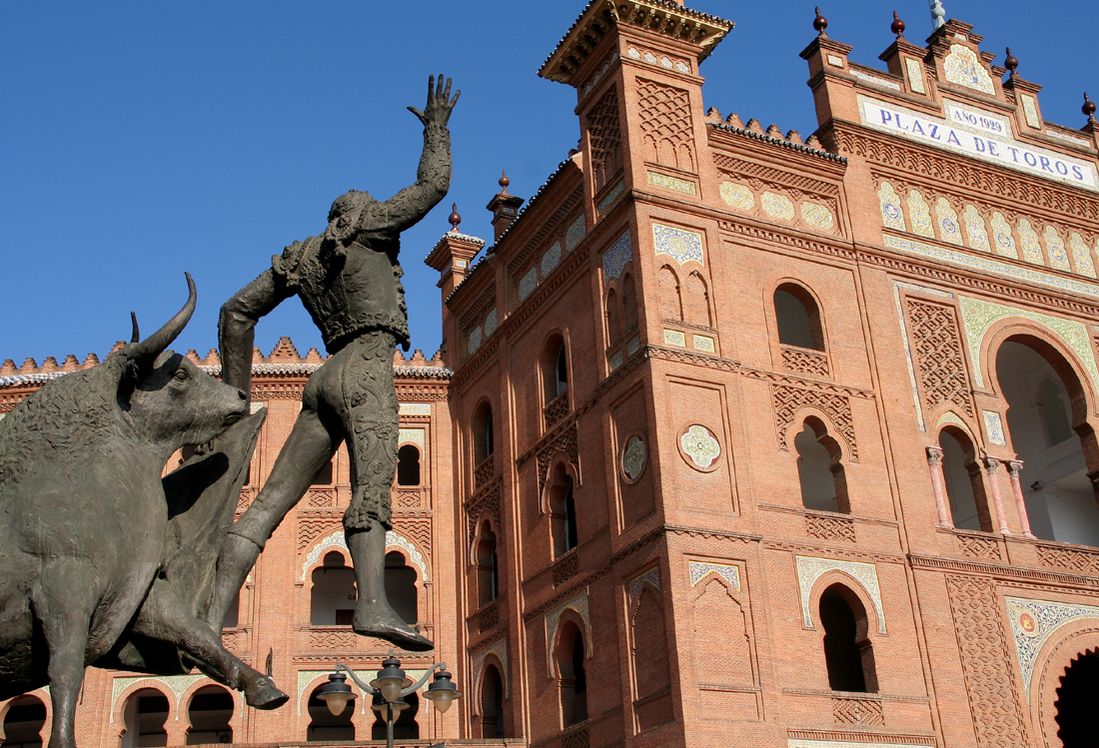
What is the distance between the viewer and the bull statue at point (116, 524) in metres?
3.45

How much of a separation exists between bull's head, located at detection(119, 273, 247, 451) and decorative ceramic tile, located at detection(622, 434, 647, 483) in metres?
13.3

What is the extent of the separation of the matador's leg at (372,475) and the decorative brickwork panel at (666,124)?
14904mm

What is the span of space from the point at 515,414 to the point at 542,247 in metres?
2.81

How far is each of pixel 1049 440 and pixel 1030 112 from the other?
5769 millimetres

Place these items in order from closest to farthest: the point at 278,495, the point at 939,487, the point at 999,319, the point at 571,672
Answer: the point at 278,495 → the point at 939,487 → the point at 571,672 → the point at 999,319

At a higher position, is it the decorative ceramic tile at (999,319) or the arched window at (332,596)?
the decorative ceramic tile at (999,319)

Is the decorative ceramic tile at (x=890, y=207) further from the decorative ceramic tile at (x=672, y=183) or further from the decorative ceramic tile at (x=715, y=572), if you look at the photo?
the decorative ceramic tile at (x=715, y=572)

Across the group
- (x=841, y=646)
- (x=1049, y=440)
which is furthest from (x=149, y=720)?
(x=1049, y=440)

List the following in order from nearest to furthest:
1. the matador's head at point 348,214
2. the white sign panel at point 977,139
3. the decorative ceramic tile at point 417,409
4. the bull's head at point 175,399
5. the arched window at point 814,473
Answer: the bull's head at point 175,399
the matador's head at point 348,214
the white sign panel at point 977,139
the arched window at point 814,473
the decorative ceramic tile at point 417,409

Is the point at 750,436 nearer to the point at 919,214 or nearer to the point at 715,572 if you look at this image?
the point at 715,572

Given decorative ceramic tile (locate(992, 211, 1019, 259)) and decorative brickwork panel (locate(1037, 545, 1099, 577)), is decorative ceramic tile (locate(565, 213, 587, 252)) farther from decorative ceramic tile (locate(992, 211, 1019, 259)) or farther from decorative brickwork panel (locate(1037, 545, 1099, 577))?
decorative brickwork panel (locate(1037, 545, 1099, 577))

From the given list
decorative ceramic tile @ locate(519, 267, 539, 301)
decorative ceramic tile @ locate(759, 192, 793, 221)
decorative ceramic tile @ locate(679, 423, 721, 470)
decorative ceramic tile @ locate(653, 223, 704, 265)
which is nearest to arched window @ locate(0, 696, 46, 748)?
decorative ceramic tile @ locate(519, 267, 539, 301)

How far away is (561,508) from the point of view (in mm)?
20047

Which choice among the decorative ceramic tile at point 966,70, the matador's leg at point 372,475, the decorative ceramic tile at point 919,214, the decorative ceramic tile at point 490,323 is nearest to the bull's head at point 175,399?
the matador's leg at point 372,475
